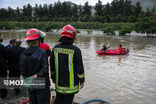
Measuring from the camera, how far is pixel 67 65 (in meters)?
3.39

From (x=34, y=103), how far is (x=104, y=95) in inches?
178

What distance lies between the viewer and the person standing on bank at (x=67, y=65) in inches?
133

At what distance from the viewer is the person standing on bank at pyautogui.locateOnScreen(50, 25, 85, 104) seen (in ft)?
11.0

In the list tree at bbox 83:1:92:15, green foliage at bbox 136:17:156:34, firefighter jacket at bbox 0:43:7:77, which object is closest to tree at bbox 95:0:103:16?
tree at bbox 83:1:92:15

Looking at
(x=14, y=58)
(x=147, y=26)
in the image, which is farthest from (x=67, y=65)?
(x=147, y=26)

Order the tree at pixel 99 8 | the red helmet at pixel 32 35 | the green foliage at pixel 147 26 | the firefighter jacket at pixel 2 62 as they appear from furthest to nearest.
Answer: the tree at pixel 99 8, the green foliage at pixel 147 26, the firefighter jacket at pixel 2 62, the red helmet at pixel 32 35

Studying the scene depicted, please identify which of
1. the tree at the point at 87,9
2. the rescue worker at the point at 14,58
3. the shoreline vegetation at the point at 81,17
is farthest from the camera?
the tree at the point at 87,9

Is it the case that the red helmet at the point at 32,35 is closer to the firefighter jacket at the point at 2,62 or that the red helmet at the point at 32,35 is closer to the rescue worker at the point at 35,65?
the rescue worker at the point at 35,65

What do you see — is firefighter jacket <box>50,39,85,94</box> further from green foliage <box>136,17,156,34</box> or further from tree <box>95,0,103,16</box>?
tree <box>95,0,103,16</box>

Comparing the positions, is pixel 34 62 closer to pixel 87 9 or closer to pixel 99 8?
pixel 99 8

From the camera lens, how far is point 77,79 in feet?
11.5

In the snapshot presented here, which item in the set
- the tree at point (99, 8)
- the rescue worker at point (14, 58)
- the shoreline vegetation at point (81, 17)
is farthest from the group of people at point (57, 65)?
the tree at point (99, 8)

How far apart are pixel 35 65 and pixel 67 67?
631 mm

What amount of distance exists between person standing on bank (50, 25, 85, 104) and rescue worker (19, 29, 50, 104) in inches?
10.2
